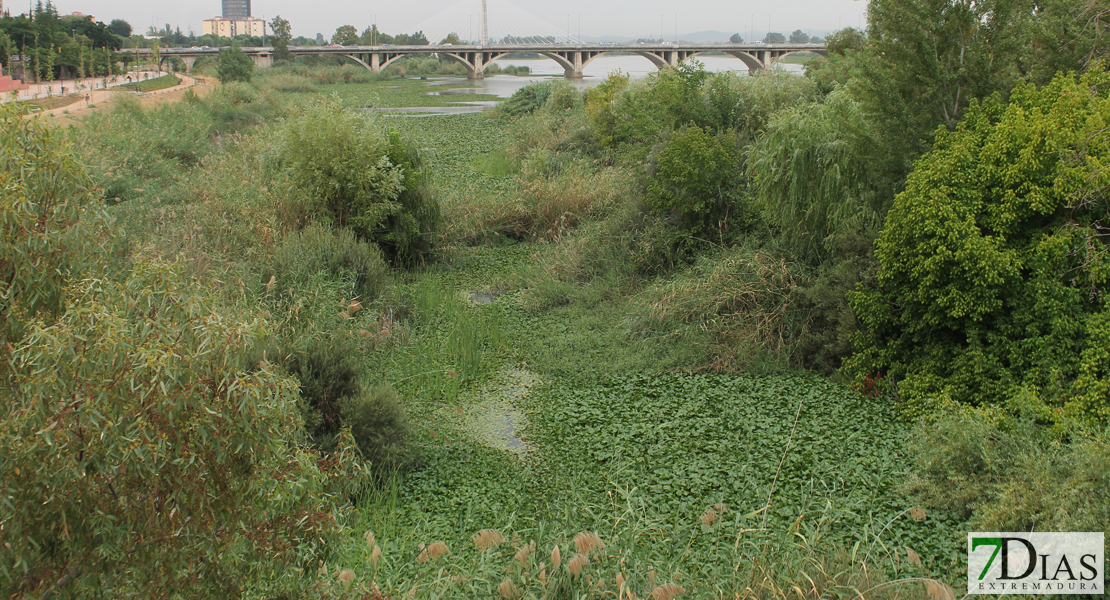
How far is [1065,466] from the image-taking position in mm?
5156

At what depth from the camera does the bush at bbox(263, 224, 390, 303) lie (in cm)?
938

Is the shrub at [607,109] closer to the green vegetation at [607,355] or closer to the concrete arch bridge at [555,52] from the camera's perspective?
the green vegetation at [607,355]

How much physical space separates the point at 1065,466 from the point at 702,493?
7.78ft

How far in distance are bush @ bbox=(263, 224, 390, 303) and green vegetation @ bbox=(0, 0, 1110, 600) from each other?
51mm

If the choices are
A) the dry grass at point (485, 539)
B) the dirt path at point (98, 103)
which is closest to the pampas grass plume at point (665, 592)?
the dry grass at point (485, 539)

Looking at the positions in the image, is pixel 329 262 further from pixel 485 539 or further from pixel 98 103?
pixel 98 103

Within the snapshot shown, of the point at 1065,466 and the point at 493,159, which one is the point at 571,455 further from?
the point at 493,159

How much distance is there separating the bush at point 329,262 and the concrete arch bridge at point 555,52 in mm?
57411

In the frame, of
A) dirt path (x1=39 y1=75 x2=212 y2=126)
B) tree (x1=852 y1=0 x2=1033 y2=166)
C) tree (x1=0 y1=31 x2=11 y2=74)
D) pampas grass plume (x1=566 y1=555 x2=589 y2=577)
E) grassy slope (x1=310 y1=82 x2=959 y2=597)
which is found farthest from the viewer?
tree (x1=0 y1=31 x2=11 y2=74)

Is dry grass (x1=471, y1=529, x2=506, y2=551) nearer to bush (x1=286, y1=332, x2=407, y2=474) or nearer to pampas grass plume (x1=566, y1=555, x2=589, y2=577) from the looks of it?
pampas grass plume (x1=566, y1=555, x2=589, y2=577)

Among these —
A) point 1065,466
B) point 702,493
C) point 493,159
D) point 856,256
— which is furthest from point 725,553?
point 493,159

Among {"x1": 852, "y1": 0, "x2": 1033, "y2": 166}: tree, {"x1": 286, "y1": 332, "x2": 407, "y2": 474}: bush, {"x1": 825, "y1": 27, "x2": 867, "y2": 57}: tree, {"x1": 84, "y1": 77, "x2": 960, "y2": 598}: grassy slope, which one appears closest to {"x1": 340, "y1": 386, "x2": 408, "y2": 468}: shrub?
{"x1": 286, "y1": 332, "x2": 407, "y2": 474}: bush

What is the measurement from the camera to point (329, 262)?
394 inches

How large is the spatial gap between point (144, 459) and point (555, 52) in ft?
229
